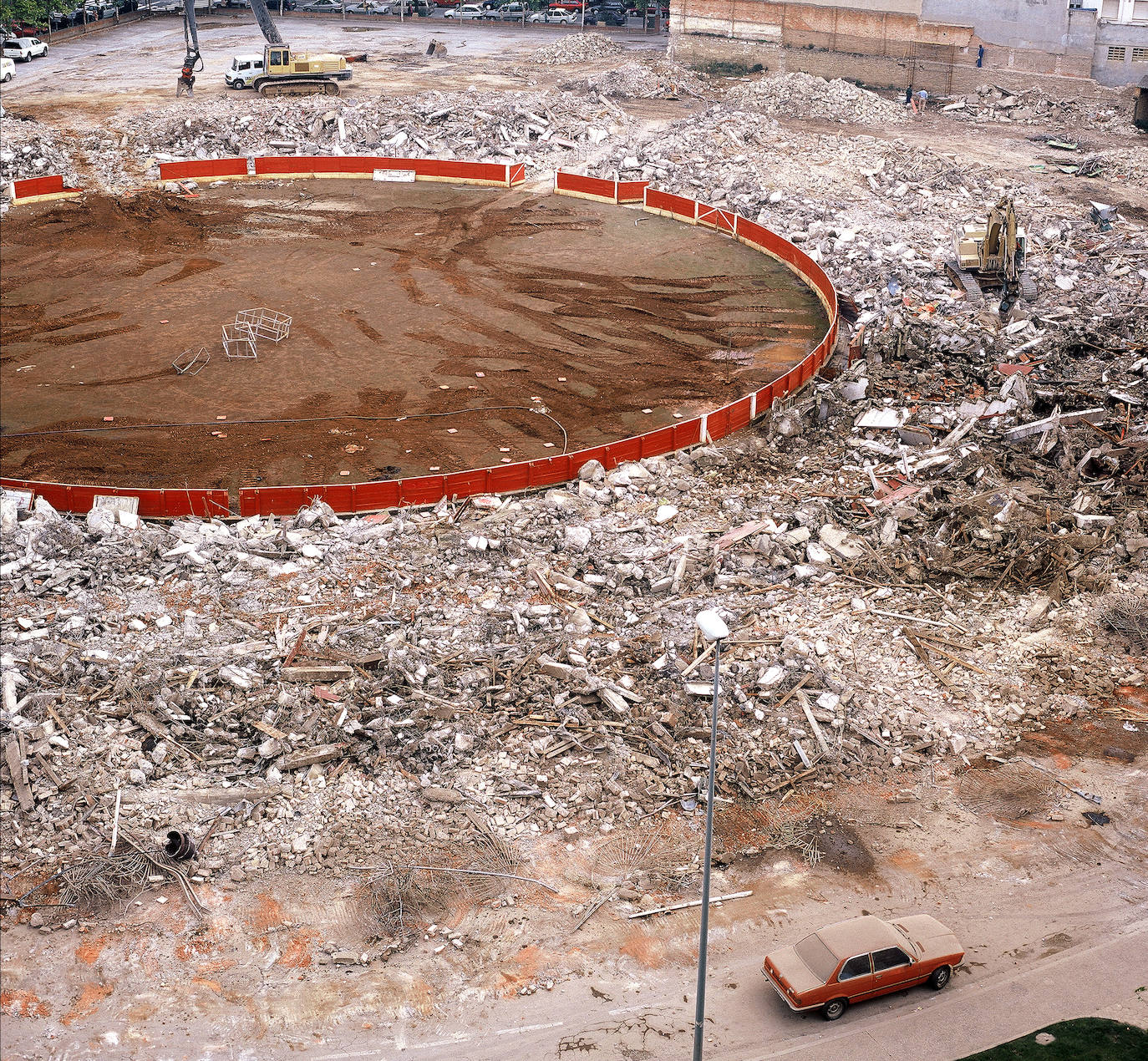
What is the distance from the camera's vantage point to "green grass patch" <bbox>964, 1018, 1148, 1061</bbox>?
1481 cm

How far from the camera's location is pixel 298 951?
16234 millimetres

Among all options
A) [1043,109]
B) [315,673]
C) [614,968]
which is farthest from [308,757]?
[1043,109]

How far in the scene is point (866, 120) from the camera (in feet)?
185

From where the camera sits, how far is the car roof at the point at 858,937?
1553 centimetres

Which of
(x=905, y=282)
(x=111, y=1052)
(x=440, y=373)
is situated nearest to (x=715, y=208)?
(x=905, y=282)

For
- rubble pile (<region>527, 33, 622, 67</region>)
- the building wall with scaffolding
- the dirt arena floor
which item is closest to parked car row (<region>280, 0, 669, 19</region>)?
rubble pile (<region>527, 33, 622, 67</region>)

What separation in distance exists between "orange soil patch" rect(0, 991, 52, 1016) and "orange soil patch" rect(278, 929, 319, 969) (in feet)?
9.78

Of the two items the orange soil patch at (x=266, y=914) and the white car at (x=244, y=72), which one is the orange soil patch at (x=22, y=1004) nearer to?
the orange soil patch at (x=266, y=914)

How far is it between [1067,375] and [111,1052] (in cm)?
2719

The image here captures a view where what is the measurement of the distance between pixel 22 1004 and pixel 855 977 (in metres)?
10.7

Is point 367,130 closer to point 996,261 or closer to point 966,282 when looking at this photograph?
point 966,282

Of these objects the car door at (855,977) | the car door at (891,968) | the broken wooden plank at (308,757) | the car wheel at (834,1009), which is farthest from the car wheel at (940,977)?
the broken wooden plank at (308,757)

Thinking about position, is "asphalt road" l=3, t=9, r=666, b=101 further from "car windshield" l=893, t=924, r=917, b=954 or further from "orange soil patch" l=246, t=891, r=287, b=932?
"car windshield" l=893, t=924, r=917, b=954

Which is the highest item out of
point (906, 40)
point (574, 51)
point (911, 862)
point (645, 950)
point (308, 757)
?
point (906, 40)
